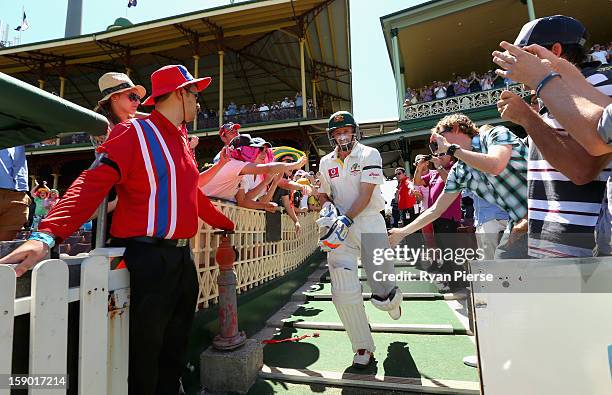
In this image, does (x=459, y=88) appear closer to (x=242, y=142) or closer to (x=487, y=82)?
(x=487, y=82)

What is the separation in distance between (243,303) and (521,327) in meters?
2.92

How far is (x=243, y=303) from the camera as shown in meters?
3.67

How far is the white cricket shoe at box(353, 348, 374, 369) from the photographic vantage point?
2830mm

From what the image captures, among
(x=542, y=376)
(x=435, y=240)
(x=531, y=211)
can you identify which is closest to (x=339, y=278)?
(x=531, y=211)

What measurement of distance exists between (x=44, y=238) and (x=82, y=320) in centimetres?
38

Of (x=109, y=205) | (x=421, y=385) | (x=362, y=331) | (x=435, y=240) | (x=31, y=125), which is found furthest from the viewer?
(x=435, y=240)

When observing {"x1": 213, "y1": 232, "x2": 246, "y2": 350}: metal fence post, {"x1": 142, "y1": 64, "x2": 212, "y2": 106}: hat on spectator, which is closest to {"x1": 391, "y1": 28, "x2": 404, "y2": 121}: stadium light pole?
{"x1": 213, "y1": 232, "x2": 246, "y2": 350}: metal fence post

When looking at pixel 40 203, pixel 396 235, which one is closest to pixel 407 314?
pixel 396 235

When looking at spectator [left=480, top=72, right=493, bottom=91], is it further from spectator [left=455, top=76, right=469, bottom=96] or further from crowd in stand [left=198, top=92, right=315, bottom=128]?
crowd in stand [left=198, top=92, right=315, bottom=128]

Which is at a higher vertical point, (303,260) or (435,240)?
(435,240)

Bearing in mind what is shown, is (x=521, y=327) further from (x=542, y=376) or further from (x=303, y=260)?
(x=303, y=260)

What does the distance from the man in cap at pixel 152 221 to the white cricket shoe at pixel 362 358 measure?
153 cm

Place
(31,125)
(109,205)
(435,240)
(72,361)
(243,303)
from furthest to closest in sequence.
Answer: (435,240)
(243,303)
(109,205)
(31,125)
(72,361)

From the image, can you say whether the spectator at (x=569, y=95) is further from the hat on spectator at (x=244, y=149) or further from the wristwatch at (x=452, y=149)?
the hat on spectator at (x=244, y=149)
